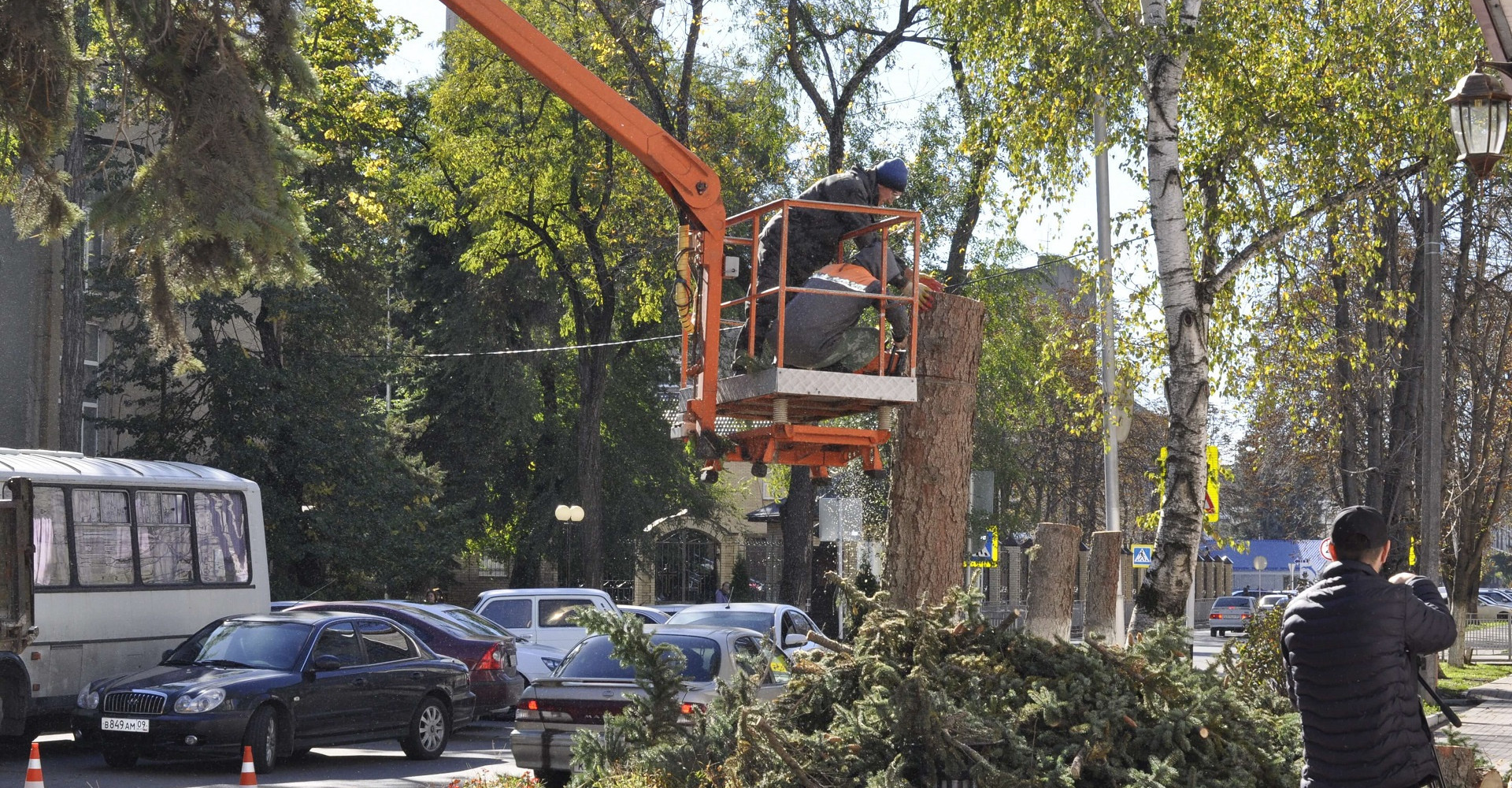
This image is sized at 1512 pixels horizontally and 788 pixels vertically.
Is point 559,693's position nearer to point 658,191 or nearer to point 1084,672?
point 1084,672

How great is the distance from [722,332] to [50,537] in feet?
31.3

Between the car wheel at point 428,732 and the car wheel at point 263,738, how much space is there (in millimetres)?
1808

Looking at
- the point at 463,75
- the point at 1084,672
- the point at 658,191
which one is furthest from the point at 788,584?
the point at 1084,672

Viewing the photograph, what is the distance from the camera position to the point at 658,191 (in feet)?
104

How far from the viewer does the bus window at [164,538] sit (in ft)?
59.3

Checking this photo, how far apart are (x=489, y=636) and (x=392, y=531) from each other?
48.2 ft

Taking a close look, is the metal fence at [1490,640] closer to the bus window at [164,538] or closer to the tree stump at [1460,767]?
the bus window at [164,538]

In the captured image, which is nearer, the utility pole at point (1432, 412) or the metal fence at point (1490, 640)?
the utility pole at point (1432, 412)

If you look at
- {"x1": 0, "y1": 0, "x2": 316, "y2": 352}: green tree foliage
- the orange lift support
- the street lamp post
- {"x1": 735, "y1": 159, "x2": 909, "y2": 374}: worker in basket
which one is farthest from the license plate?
the street lamp post

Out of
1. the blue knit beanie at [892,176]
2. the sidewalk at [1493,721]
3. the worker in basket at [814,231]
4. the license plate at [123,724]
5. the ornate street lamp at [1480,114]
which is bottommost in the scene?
the sidewalk at [1493,721]

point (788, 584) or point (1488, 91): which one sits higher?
point (1488, 91)

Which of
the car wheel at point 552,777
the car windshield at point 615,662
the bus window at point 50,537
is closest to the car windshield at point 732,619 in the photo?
the car windshield at point 615,662

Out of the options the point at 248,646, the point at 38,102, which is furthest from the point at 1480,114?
the point at 248,646

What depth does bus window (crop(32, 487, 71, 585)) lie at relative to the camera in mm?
16500
